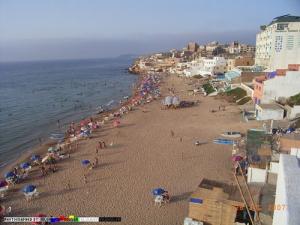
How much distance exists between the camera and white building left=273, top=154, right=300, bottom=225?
15.1 feet

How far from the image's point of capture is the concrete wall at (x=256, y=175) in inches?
529

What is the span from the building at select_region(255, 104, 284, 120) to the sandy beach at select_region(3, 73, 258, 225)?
1.46 meters

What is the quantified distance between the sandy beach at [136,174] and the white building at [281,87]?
150 inches

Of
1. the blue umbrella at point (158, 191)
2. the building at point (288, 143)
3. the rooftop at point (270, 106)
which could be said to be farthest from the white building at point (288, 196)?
the rooftop at point (270, 106)

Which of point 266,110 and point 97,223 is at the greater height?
point 266,110

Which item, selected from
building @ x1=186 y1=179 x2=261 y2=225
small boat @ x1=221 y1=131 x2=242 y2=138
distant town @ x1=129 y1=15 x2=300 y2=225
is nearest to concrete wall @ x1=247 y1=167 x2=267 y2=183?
distant town @ x1=129 y1=15 x2=300 y2=225

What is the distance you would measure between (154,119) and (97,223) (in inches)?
784

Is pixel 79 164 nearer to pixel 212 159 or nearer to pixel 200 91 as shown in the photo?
pixel 212 159

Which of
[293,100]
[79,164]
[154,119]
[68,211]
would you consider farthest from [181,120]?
[68,211]

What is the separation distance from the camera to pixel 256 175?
1380cm

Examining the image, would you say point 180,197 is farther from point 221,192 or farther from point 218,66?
point 218,66

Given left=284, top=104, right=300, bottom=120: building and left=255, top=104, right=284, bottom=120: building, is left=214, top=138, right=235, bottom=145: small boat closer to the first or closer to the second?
left=255, top=104, right=284, bottom=120: building

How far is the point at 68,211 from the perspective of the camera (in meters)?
14.6

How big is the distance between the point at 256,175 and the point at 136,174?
275 inches
